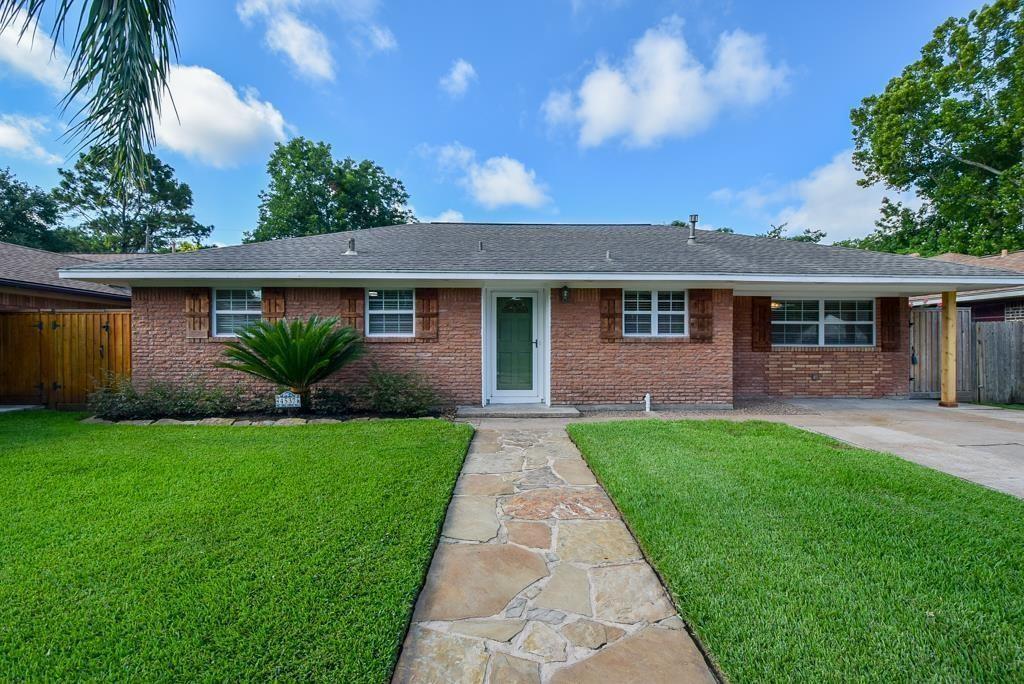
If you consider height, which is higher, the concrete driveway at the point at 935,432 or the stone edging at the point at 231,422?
the stone edging at the point at 231,422

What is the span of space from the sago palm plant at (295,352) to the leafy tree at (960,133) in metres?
23.5

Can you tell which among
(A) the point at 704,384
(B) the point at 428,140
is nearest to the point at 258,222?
(B) the point at 428,140

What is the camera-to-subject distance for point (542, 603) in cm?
225

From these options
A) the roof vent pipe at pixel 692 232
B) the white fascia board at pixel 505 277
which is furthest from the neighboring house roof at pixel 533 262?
the roof vent pipe at pixel 692 232

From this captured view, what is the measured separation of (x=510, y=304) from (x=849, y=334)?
7.21 metres

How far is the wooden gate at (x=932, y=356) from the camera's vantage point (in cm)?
911

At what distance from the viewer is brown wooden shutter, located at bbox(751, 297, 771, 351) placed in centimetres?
892

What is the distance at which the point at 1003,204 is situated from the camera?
1672 cm

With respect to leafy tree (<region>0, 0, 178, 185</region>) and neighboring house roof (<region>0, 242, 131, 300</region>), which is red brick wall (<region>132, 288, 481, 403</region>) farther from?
leafy tree (<region>0, 0, 178, 185</region>)

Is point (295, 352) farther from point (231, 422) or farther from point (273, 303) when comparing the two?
point (273, 303)

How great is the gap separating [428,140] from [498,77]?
4430mm

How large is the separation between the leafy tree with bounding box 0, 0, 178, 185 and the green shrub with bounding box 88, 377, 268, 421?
214 inches

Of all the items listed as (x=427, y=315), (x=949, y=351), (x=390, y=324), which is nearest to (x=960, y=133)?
(x=949, y=351)

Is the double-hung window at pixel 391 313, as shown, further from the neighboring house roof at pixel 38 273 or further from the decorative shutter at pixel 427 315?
the neighboring house roof at pixel 38 273
